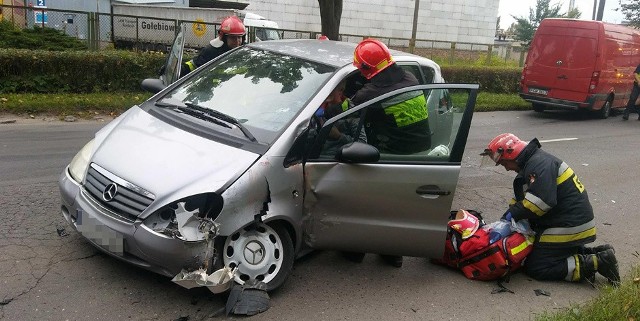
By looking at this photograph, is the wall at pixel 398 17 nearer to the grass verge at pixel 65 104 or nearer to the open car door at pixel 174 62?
the grass verge at pixel 65 104

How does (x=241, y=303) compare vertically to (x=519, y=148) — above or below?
below

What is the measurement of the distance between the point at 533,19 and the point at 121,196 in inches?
1513

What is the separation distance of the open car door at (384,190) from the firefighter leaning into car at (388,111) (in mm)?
62

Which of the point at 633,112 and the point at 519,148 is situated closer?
the point at 519,148

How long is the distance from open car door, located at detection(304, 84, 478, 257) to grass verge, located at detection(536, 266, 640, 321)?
0.92m

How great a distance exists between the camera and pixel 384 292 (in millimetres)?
4105

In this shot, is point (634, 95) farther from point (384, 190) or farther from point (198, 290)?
point (198, 290)

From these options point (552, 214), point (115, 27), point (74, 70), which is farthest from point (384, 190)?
point (115, 27)

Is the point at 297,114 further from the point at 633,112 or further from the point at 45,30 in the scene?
the point at 633,112

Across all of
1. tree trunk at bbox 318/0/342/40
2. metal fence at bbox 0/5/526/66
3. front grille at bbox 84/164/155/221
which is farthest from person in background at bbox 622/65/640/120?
front grille at bbox 84/164/155/221

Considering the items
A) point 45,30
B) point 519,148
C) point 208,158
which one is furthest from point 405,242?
point 45,30

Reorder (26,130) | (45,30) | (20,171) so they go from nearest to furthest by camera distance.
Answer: (20,171) < (26,130) < (45,30)

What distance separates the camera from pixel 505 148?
4418mm

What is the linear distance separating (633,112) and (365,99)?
53.1 ft
